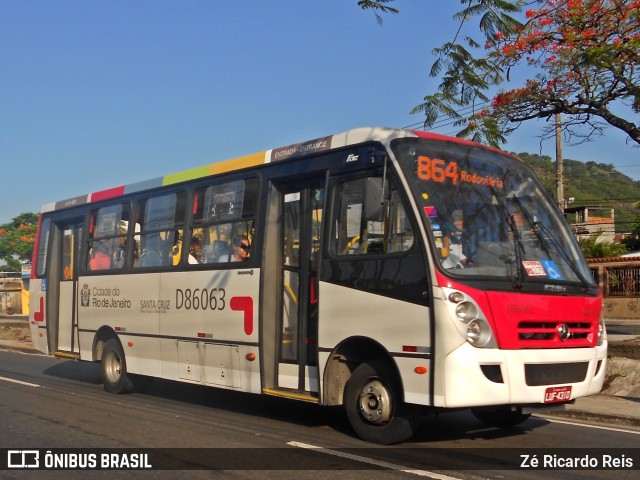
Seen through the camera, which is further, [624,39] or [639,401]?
[624,39]

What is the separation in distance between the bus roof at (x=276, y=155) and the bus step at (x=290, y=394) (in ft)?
8.72

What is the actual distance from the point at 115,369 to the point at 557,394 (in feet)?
23.8

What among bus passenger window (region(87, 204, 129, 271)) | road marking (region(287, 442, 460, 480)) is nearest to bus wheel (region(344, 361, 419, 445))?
road marking (region(287, 442, 460, 480))

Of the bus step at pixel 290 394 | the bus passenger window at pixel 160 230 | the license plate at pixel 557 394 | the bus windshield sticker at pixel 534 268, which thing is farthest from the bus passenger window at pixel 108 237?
the license plate at pixel 557 394

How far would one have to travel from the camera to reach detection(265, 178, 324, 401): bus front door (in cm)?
821

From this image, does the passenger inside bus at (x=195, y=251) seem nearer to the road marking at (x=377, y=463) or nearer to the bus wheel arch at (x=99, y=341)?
the bus wheel arch at (x=99, y=341)

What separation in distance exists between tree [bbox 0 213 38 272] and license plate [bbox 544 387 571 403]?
56.8 m

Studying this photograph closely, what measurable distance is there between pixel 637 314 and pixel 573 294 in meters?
22.2

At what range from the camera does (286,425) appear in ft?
28.3

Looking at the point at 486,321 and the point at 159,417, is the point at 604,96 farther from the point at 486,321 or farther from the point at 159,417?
the point at 159,417

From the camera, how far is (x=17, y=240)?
6006 cm

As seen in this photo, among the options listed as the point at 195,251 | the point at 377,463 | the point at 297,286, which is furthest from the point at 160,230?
the point at 377,463

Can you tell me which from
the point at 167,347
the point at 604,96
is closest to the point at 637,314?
the point at 604,96

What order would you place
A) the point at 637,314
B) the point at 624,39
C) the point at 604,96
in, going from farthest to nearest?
the point at 637,314, the point at 604,96, the point at 624,39
